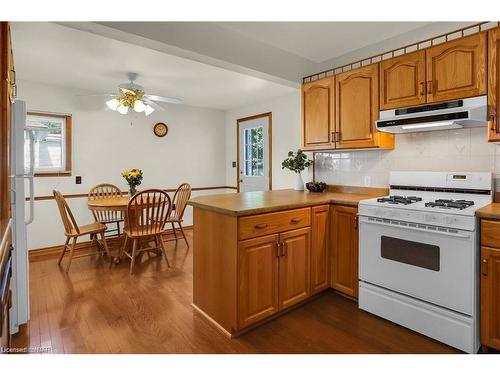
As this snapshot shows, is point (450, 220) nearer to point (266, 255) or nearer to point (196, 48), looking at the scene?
point (266, 255)

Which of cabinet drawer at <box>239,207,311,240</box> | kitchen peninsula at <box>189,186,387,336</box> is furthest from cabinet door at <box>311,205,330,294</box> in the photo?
cabinet drawer at <box>239,207,311,240</box>

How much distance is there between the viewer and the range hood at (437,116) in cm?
198

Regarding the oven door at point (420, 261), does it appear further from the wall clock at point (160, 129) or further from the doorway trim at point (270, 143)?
the wall clock at point (160, 129)

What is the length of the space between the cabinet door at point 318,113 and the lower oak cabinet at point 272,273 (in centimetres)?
107

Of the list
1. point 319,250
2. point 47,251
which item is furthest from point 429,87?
point 47,251

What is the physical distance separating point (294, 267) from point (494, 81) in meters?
1.87

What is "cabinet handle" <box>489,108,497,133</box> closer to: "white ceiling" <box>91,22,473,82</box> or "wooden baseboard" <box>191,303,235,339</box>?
"white ceiling" <box>91,22,473,82</box>

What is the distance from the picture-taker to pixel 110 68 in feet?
10.7

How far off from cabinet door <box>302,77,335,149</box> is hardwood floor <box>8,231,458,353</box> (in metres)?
1.49

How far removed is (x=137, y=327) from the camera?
2096 millimetres

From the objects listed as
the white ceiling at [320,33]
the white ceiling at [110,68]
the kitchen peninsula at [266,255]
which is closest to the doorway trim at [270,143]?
the white ceiling at [110,68]

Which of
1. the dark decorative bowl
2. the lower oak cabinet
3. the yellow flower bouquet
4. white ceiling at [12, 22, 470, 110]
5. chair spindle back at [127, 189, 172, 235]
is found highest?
white ceiling at [12, 22, 470, 110]

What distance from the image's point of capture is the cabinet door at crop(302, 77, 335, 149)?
114 inches

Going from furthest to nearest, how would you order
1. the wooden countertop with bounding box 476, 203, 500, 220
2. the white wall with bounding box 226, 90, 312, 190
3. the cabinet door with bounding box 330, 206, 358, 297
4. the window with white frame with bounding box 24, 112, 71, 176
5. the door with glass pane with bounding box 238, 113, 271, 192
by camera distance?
the door with glass pane with bounding box 238, 113, 271, 192 < the white wall with bounding box 226, 90, 312, 190 < the window with white frame with bounding box 24, 112, 71, 176 < the cabinet door with bounding box 330, 206, 358, 297 < the wooden countertop with bounding box 476, 203, 500, 220
